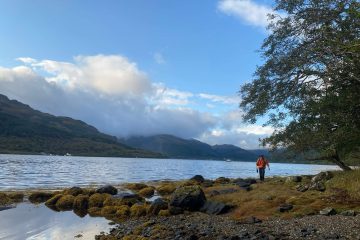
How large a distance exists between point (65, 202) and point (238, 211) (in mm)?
16608

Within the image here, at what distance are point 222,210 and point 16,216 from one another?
15605 millimetres

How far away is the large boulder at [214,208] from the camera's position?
86.4 ft

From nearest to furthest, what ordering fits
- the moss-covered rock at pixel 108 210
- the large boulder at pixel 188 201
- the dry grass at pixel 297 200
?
the dry grass at pixel 297 200 → the large boulder at pixel 188 201 → the moss-covered rock at pixel 108 210

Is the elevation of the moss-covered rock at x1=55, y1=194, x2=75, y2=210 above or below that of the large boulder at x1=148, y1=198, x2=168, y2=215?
below

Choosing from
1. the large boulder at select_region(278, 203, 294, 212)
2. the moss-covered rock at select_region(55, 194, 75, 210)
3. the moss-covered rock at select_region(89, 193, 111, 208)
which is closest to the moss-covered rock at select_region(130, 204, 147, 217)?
the moss-covered rock at select_region(89, 193, 111, 208)

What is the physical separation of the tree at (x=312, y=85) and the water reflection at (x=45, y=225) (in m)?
14.7

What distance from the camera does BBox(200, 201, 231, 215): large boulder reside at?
26.3 m

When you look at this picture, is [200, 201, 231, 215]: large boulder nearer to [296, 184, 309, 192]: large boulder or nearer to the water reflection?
[296, 184, 309, 192]: large boulder

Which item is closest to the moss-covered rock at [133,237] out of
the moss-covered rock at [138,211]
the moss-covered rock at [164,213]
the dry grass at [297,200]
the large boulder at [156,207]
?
the moss-covered rock at [164,213]

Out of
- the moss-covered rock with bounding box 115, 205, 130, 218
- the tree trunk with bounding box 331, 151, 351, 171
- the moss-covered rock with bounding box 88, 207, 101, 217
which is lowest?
the moss-covered rock with bounding box 88, 207, 101, 217

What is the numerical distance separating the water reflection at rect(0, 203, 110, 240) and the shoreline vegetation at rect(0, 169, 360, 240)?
4.50 feet

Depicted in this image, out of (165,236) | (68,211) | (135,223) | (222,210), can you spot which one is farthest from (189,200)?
(68,211)

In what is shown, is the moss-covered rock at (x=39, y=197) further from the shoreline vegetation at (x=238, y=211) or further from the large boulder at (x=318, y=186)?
the large boulder at (x=318, y=186)

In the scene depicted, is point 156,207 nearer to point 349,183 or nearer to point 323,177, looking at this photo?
point 349,183
